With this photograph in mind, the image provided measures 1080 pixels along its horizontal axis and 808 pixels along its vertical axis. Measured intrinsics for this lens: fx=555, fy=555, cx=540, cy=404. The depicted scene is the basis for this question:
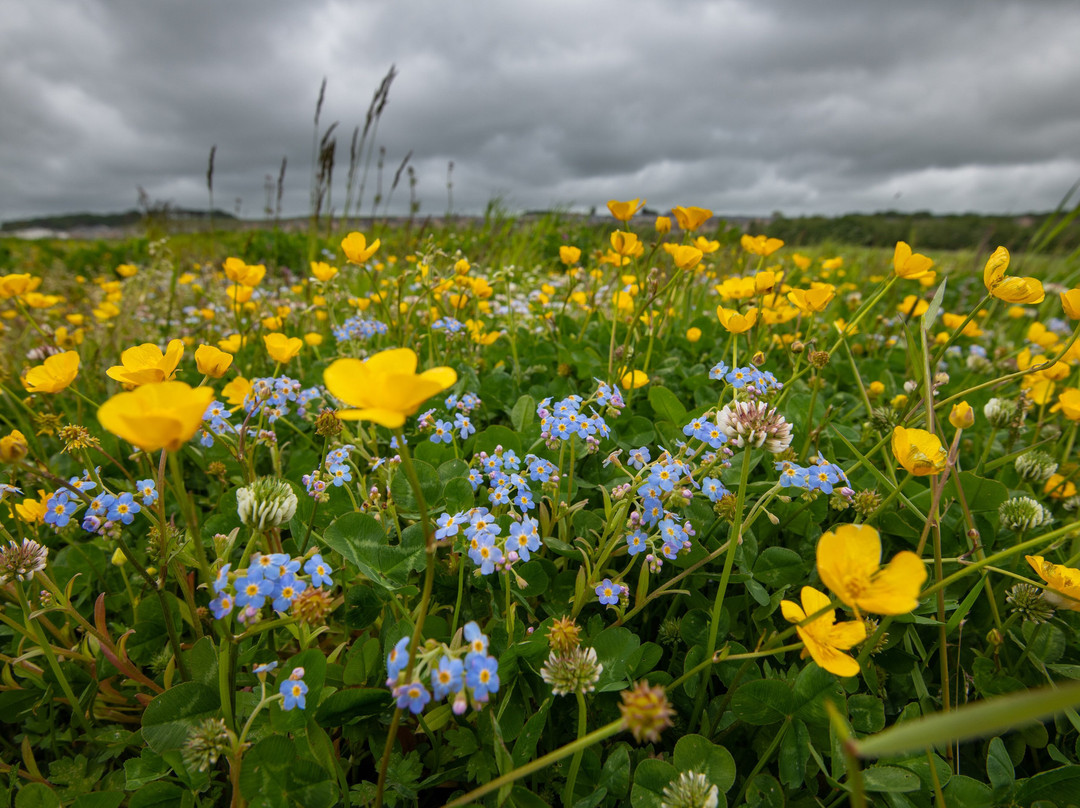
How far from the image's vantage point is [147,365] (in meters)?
1.35

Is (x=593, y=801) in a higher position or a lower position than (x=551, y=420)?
lower

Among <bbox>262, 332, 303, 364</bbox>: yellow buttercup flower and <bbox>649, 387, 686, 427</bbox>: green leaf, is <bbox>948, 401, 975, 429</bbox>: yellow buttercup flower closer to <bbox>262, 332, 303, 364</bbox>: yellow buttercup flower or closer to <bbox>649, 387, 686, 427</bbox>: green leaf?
<bbox>649, 387, 686, 427</bbox>: green leaf

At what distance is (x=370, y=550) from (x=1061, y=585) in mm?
1679

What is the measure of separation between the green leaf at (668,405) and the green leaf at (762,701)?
1.07 metres

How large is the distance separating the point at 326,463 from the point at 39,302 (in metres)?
2.90

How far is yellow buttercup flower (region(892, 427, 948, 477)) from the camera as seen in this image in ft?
4.23

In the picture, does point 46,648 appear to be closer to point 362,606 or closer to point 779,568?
point 362,606

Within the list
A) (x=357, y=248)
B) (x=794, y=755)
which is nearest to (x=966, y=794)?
(x=794, y=755)

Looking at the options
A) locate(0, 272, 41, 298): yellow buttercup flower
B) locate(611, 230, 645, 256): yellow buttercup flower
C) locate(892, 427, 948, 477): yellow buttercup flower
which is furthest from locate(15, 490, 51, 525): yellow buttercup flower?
locate(892, 427, 948, 477): yellow buttercup flower

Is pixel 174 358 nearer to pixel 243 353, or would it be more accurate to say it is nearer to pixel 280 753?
pixel 280 753

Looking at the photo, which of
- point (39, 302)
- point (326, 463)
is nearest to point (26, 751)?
point (326, 463)

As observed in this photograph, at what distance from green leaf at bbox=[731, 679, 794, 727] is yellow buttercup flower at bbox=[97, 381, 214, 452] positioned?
135cm

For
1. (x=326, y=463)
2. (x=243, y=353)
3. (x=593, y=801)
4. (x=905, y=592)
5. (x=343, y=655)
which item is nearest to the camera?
(x=905, y=592)

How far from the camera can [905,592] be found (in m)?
0.92
